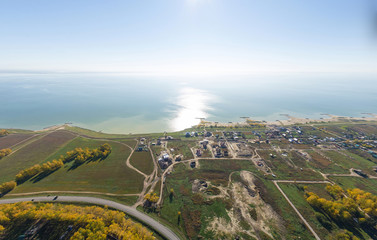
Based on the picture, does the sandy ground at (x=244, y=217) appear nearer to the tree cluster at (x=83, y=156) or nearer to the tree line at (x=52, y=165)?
the tree cluster at (x=83, y=156)

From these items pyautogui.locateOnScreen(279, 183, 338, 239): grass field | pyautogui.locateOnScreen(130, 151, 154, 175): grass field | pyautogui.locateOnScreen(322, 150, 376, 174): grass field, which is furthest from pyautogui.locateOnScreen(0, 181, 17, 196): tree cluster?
pyautogui.locateOnScreen(322, 150, 376, 174): grass field

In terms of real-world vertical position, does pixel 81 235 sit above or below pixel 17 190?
above

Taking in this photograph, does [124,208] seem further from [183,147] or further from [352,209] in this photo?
[352,209]

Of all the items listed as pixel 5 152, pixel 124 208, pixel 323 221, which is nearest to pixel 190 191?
pixel 124 208

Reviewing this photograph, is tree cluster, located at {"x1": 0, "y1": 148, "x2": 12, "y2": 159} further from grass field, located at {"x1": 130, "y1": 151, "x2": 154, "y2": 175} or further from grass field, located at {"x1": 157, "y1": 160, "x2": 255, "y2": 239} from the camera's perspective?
grass field, located at {"x1": 157, "y1": 160, "x2": 255, "y2": 239}

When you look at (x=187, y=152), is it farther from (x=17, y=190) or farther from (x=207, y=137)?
(x=17, y=190)

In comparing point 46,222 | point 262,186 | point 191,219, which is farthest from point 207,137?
point 46,222
